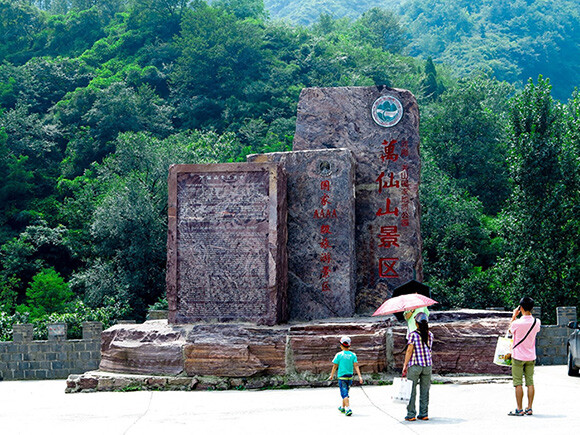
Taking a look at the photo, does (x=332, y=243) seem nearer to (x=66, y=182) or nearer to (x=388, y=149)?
(x=388, y=149)

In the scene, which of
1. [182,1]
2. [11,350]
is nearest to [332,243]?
[11,350]

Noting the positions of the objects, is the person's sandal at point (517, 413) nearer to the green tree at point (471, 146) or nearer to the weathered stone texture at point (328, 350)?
the weathered stone texture at point (328, 350)

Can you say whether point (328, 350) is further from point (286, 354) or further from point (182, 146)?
point (182, 146)

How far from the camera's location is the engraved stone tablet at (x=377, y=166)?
12094 mm

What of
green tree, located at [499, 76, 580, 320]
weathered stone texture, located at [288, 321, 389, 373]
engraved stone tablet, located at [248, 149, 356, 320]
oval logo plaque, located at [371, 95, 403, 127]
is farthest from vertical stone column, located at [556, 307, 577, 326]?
weathered stone texture, located at [288, 321, 389, 373]

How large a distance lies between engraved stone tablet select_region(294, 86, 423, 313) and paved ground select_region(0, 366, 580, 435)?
266 centimetres

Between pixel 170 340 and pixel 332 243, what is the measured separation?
275cm

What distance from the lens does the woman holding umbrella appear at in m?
7.40

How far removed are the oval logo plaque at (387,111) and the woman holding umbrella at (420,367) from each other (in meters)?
5.65

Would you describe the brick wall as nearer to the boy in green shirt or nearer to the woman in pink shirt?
the woman in pink shirt

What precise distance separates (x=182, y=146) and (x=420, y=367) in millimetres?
22950

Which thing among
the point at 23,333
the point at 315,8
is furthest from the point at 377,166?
the point at 315,8

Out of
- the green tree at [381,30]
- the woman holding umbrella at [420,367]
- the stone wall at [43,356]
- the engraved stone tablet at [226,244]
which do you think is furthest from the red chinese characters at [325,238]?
the green tree at [381,30]

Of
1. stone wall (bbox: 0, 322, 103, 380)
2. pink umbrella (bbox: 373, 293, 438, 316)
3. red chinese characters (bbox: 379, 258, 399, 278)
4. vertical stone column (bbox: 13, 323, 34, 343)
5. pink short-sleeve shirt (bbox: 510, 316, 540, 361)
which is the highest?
red chinese characters (bbox: 379, 258, 399, 278)
